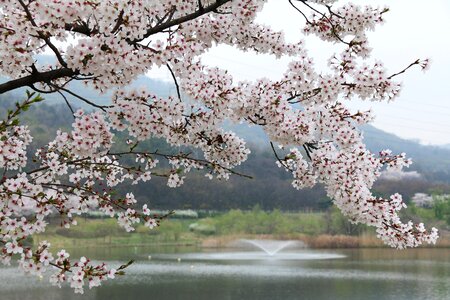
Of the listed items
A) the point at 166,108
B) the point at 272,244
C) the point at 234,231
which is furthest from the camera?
the point at 234,231

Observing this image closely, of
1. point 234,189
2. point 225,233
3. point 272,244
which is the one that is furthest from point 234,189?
point 272,244

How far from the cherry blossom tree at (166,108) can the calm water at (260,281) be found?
13.9 metres

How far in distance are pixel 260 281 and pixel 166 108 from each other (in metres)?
18.7

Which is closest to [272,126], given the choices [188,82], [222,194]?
[188,82]

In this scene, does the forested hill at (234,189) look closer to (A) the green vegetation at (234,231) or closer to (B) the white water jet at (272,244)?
(A) the green vegetation at (234,231)

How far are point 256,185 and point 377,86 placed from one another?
2944 inches

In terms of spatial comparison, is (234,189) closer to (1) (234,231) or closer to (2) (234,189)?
(2) (234,189)

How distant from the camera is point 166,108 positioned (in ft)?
12.9

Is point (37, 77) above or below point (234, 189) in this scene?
below

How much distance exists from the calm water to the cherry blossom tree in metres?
13.9

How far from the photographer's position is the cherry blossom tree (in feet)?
10.6

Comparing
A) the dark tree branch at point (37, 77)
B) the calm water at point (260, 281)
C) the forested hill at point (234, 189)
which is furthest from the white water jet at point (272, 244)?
the dark tree branch at point (37, 77)

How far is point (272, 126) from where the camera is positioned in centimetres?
438

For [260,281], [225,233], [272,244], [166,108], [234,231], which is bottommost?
[260,281]
